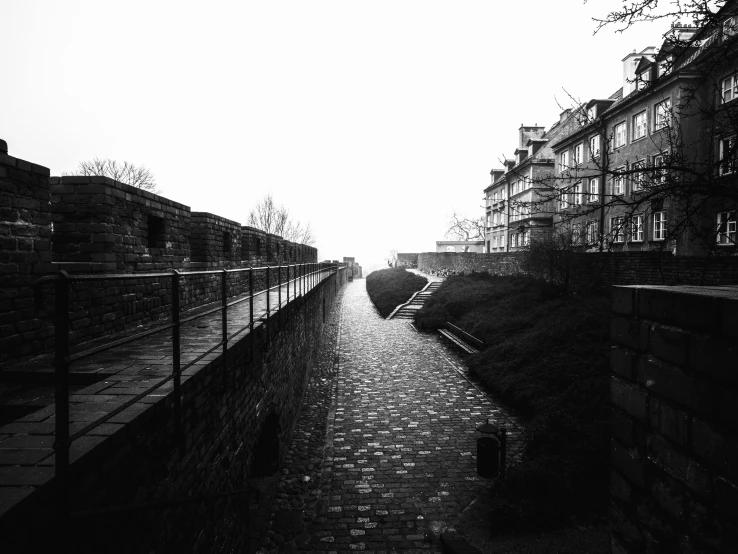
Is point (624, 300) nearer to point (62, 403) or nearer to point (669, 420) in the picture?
point (669, 420)

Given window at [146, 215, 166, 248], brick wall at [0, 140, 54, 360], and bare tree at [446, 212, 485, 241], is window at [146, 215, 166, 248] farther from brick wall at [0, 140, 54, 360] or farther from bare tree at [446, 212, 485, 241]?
bare tree at [446, 212, 485, 241]

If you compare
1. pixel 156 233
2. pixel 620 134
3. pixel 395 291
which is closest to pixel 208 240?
pixel 156 233

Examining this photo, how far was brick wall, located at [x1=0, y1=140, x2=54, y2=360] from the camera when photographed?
3.06 meters

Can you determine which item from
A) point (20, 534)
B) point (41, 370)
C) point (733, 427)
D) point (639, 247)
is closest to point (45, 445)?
point (20, 534)

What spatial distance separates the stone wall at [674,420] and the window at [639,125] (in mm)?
24197

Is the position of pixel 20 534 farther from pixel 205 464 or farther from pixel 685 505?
pixel 685 505

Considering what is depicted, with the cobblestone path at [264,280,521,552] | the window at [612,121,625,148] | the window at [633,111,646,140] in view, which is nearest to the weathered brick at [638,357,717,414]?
the cobblestone path at [264,280,521,552]

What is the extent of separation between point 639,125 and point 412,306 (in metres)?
15.9

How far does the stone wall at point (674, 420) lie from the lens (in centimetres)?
175

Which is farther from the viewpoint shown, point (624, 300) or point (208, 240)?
point (208, 240)

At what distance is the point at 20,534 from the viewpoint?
1.47 meters

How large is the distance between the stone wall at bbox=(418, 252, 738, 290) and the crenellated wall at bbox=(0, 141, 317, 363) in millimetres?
6587

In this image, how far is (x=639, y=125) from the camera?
21.9 metres

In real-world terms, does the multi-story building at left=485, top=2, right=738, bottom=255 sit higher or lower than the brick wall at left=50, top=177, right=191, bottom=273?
higher
